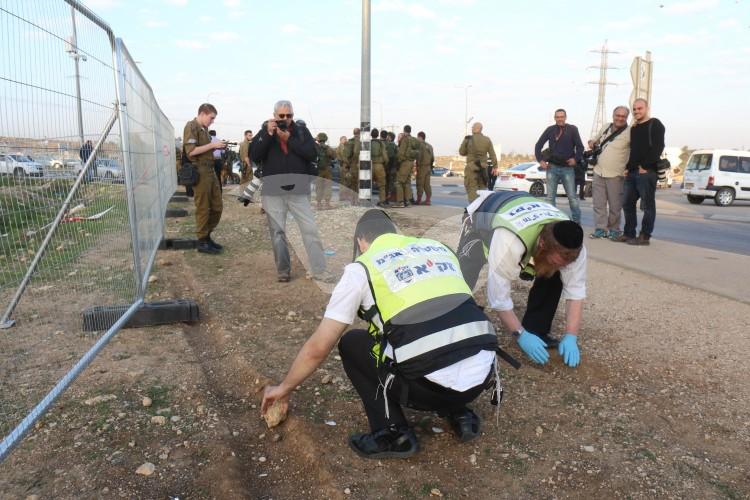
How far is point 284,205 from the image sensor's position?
4941 mm

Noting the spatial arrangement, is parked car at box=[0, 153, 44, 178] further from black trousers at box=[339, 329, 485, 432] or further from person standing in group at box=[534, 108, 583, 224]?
person standing in group at box=[534, 108, 583, 224]

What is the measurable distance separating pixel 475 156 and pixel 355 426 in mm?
8977

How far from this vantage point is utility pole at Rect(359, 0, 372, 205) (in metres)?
10.5

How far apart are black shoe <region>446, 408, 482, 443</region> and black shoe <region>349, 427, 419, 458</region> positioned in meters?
0.22

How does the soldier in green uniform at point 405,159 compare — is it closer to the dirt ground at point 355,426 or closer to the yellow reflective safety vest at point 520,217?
the dirt ground at point 355,426

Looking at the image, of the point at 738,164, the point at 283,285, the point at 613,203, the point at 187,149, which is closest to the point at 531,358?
the point at 283,285

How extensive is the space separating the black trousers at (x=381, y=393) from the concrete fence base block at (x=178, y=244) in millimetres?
4979

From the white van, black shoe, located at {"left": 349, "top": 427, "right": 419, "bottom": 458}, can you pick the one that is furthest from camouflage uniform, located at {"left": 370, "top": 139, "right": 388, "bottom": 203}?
the white van

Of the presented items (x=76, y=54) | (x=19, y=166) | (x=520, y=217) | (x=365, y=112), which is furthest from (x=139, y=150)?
(x=365, y=112)

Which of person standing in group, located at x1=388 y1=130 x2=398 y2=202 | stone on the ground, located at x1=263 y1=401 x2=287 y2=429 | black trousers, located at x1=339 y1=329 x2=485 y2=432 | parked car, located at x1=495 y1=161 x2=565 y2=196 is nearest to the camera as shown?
black trousers, located at x1=339 y1=329 x2=485 y2=432

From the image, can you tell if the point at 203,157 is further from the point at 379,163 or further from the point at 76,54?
the point at 379,163

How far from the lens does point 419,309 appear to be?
2096mm

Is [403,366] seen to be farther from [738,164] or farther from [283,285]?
[738,164]

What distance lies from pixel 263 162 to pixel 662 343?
3.70m
